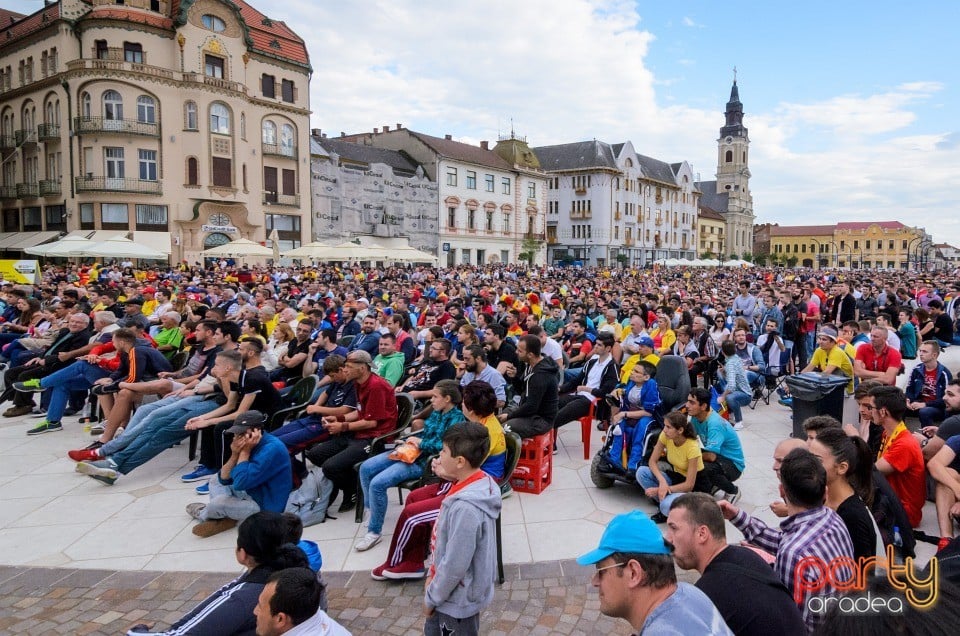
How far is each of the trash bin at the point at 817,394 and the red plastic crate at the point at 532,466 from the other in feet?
11.3

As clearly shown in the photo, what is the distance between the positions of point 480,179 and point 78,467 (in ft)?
166

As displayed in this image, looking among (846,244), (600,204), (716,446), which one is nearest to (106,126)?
(716,446)

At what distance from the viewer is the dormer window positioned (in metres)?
36.4

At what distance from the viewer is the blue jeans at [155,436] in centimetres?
643

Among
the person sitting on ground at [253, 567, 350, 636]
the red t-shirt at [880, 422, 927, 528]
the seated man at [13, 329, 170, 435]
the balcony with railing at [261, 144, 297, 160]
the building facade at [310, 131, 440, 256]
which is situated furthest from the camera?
the building facade at [310, 131, 440, 256]

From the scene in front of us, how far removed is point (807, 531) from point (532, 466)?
3582 millimetres

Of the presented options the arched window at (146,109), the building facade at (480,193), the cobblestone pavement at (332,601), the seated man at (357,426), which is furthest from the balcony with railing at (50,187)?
the seated man at (357,426)

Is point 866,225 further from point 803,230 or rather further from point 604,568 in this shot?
point 604,568

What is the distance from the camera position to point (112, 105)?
34625 mm

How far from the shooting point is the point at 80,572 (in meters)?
4.71

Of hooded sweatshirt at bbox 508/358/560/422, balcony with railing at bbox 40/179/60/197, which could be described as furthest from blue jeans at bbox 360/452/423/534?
balcony with railing at bbox 40/179/60/197

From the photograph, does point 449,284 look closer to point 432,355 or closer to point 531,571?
point 432,355

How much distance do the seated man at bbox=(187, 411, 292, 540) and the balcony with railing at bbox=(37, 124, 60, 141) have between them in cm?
4076

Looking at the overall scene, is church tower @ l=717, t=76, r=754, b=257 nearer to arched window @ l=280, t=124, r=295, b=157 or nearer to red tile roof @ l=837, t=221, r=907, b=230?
red tile roof @ l=837, t=221, r=907, b=230
